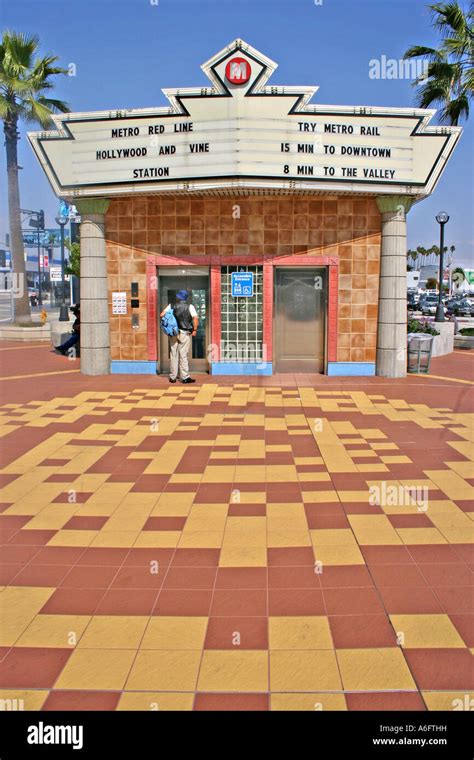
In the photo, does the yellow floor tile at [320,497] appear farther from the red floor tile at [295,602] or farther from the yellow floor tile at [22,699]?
the yellow floor tile at [22,699]

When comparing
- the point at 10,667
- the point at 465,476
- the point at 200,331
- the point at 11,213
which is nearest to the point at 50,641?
the point at 10,667

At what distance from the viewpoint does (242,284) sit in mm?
15664

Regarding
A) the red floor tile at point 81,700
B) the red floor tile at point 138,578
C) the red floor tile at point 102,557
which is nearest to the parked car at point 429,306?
the red floor tile at point 102,557

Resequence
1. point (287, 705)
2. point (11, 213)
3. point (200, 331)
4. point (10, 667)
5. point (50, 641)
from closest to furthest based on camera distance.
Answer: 1. point (287, 705)
2. point (10, 667)
3. point (50, 641)
4. point (200, 331)
5. point (11, 213)

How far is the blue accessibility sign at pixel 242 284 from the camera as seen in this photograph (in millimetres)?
15633

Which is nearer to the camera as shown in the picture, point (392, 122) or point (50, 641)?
point (50, 641)

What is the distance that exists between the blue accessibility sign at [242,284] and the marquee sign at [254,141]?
2218 millimetres

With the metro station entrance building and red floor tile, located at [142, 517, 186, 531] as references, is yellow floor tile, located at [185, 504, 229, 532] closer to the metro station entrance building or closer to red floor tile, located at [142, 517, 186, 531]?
red floor tile, located at [142, 517, 186, 531]

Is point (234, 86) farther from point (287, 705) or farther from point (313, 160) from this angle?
point (287, 705)

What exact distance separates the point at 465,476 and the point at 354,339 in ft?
26.0

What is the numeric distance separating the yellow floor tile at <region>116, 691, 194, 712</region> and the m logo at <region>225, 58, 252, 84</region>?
12836 mm

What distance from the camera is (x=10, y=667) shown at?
4.27 m

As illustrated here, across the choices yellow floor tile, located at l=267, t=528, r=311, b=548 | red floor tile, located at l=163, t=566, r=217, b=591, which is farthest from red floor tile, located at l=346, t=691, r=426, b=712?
yellow floor tile, located at l=267, t=528, r=311, b=548

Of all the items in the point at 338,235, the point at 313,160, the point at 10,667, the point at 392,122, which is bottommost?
the point at 10,667
